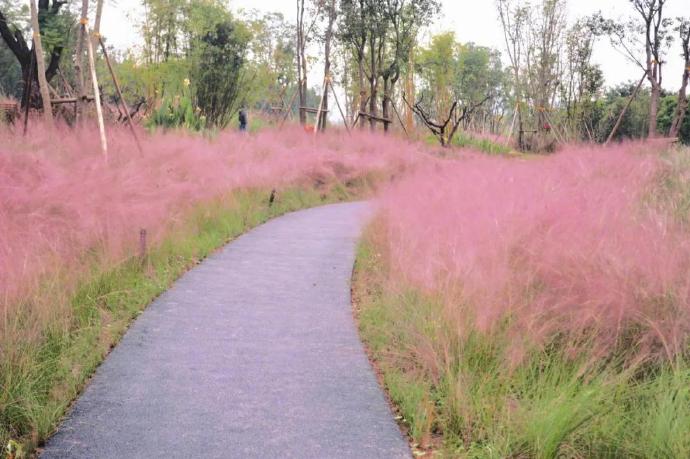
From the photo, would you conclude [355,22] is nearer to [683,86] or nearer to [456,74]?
[683,86]

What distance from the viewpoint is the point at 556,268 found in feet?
16.7

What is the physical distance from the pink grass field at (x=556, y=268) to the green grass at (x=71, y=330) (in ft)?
8.11

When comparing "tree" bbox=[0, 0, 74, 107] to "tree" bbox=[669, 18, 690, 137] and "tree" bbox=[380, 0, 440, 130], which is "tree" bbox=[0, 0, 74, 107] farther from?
"tree" bbox=[669, 18, 690, 137]

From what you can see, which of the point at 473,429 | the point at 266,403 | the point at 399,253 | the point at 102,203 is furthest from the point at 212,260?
the point at 473,429

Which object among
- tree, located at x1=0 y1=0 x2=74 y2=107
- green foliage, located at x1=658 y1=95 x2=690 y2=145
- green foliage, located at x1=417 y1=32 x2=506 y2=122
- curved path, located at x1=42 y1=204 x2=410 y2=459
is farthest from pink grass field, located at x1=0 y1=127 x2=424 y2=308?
green foliage, located at x1=658 y1=95 x2=690 y2=145

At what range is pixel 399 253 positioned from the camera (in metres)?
6.84

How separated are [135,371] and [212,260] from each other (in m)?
3.89

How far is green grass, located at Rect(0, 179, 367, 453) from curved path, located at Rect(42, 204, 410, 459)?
0.13 meters

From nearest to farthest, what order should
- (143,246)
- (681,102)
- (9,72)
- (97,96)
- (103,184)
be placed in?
(143,246) < (103,184) < (97,96) < (681,102) < (9,72)

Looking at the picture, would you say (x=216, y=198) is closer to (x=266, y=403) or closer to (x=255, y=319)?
A: (x=255, y=319)

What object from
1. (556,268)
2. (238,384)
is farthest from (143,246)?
(556,268)

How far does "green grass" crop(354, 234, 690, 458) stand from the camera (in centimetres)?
351

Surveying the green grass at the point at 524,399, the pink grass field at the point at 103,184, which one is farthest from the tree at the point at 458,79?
the green grass at the point at 524,399

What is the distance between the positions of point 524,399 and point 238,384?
6.09ft
